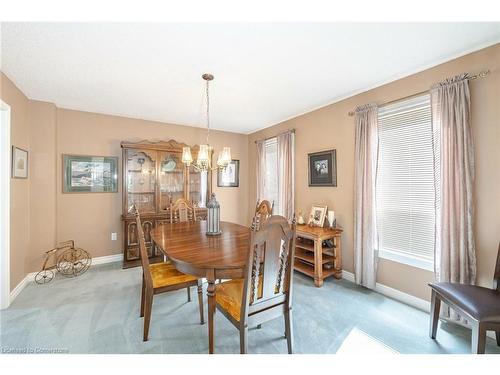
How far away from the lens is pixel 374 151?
258cm

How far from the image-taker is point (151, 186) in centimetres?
382

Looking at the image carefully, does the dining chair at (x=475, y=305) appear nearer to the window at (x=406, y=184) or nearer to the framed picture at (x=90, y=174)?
the window at (x=406, y=184)

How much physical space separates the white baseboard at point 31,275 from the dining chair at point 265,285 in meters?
2.64

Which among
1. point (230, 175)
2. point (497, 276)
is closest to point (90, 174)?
point (230, 175)

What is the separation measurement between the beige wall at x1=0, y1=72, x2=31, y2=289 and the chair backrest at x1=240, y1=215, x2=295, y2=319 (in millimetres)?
2925

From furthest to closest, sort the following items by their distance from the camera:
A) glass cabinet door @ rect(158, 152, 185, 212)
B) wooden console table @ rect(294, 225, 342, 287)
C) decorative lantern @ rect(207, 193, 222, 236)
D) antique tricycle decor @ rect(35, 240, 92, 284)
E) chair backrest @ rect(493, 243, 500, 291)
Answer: glass cabinet door @ rect(158, 152, 185, 212)
antique tricycle decor @ rect(35, 240, 92, 284)
wooden console table @ rect(294, 225, 342, 287)
decorative lantern @ rect(207, 193, 222, 236)
chair backrest @ rect(493, 243, 500, 291)

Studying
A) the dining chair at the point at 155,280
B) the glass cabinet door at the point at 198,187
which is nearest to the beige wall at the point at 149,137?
the glass cabinet door at the point at 198,187

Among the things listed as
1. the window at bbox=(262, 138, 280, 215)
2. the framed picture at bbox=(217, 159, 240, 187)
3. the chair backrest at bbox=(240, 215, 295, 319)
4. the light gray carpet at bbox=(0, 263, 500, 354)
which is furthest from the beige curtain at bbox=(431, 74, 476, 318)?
the framed picture at bbox=(217, 159, 240, 187)

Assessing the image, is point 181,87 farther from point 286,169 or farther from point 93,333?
point 93,333

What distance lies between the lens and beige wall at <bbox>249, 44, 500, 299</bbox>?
1.78 metres

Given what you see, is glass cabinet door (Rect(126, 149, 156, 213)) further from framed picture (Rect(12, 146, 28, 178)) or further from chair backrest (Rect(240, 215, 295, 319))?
chair backrest (Rect(240, 215, 295, 319))
